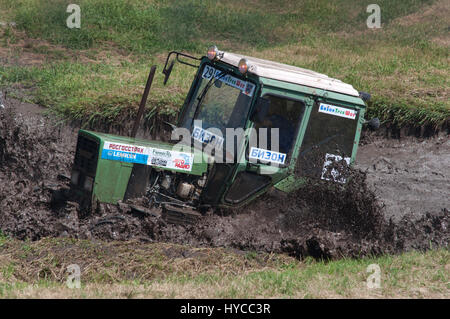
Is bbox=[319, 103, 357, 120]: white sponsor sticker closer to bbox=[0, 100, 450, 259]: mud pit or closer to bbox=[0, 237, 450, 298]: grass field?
bbox=[0, 100, 450, 259]: mud pit

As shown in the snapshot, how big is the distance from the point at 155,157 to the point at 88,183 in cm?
83

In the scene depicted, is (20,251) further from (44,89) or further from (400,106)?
(400,106)

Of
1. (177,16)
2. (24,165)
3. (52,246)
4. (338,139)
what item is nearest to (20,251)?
(52,246)

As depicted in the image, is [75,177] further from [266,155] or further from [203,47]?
[203,47]

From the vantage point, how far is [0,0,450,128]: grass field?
1134 cm

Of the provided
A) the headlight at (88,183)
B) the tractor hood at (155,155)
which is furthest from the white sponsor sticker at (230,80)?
the headlight at (88,183)

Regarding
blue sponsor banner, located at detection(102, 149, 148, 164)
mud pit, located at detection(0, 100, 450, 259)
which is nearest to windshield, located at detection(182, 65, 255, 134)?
blue sponsor banner, located at detection(102, 149, 148, 164)

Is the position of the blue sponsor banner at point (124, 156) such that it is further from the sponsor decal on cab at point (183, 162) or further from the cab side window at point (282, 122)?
the cab side window at point (282, 122)

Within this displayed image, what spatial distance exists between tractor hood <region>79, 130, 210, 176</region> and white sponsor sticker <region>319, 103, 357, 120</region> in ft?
4.88

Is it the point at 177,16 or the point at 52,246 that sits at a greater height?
the point at 177,16

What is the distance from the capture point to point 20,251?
6.65 metres

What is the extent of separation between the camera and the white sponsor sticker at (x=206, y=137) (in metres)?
7.24

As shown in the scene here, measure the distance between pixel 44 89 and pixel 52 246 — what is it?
5.89 meters

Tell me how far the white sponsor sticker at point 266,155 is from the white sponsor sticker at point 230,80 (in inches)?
25.6
